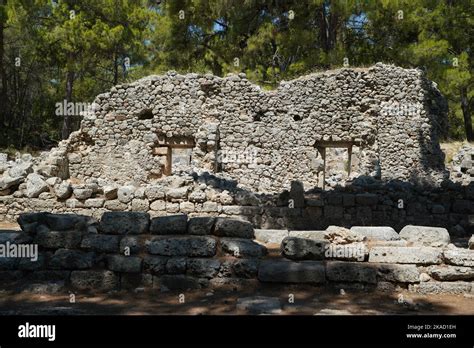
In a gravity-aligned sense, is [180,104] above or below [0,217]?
above

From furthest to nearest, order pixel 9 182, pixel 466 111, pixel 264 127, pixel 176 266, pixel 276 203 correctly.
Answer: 1. pixel 466 111
2. pixel 264 127
3. pixel 276 203
4. pixel 9 182
5. pixel 176 266

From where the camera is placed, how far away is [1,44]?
2231 centimetres

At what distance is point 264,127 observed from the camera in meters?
15.4

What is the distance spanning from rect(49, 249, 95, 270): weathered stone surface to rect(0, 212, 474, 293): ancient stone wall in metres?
0.01

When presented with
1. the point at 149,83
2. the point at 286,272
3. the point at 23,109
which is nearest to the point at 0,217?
the point at 286,272

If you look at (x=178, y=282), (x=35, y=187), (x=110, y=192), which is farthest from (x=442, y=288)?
(x=35, y=187)

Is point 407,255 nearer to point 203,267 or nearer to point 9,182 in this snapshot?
point 203,267

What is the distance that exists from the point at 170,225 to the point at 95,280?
1133 mm

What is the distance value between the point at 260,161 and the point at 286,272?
403 inches

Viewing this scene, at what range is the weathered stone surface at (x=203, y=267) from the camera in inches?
213

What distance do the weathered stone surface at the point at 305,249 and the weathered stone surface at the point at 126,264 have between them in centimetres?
183

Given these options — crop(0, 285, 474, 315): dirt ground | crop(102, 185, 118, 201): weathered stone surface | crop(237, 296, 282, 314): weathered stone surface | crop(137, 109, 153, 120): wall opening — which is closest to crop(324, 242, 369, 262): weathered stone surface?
crop(0, 285, 474, 315): dirt ground

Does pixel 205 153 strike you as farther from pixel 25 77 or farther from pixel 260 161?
pixel 25 77

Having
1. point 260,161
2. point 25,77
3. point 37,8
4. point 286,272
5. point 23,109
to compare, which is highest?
point 37,8
